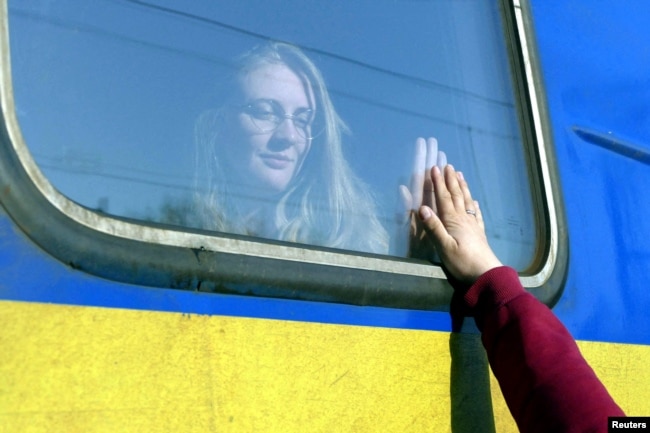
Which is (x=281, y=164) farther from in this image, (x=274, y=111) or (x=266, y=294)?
(x=266, y=294)

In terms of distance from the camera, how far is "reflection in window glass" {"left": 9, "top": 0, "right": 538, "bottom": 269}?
127 centimetres

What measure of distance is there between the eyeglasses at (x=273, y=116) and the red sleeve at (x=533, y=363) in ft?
1.33

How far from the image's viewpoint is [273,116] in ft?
5.06

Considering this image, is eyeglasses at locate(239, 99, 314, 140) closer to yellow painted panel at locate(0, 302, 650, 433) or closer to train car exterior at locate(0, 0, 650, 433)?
train car exterior at locate(0, 0, 650, 433)

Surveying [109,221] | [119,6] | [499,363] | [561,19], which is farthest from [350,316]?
[561,19]

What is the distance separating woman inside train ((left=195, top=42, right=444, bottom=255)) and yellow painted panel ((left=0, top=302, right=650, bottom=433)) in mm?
179

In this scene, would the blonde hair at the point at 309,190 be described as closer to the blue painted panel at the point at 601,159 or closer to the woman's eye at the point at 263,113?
the woman's eye at the point at 263,113

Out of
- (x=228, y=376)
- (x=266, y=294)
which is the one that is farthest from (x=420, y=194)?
(x=228, y=376)

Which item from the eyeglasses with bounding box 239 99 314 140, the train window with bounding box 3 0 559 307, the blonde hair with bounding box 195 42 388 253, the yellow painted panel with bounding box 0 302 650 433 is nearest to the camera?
the yellow painted panel with bounding box 0 302 650 433

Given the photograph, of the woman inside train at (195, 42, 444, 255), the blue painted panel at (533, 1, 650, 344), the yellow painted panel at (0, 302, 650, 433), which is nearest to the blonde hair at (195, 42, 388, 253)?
the woman inside train at (195, 42, 444, 255)

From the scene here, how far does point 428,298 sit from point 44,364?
2.25 ft

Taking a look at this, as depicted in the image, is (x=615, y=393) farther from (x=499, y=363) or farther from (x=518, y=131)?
(x=518, y=131)

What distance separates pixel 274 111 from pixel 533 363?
60cm

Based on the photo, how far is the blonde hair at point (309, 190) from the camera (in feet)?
4.59
